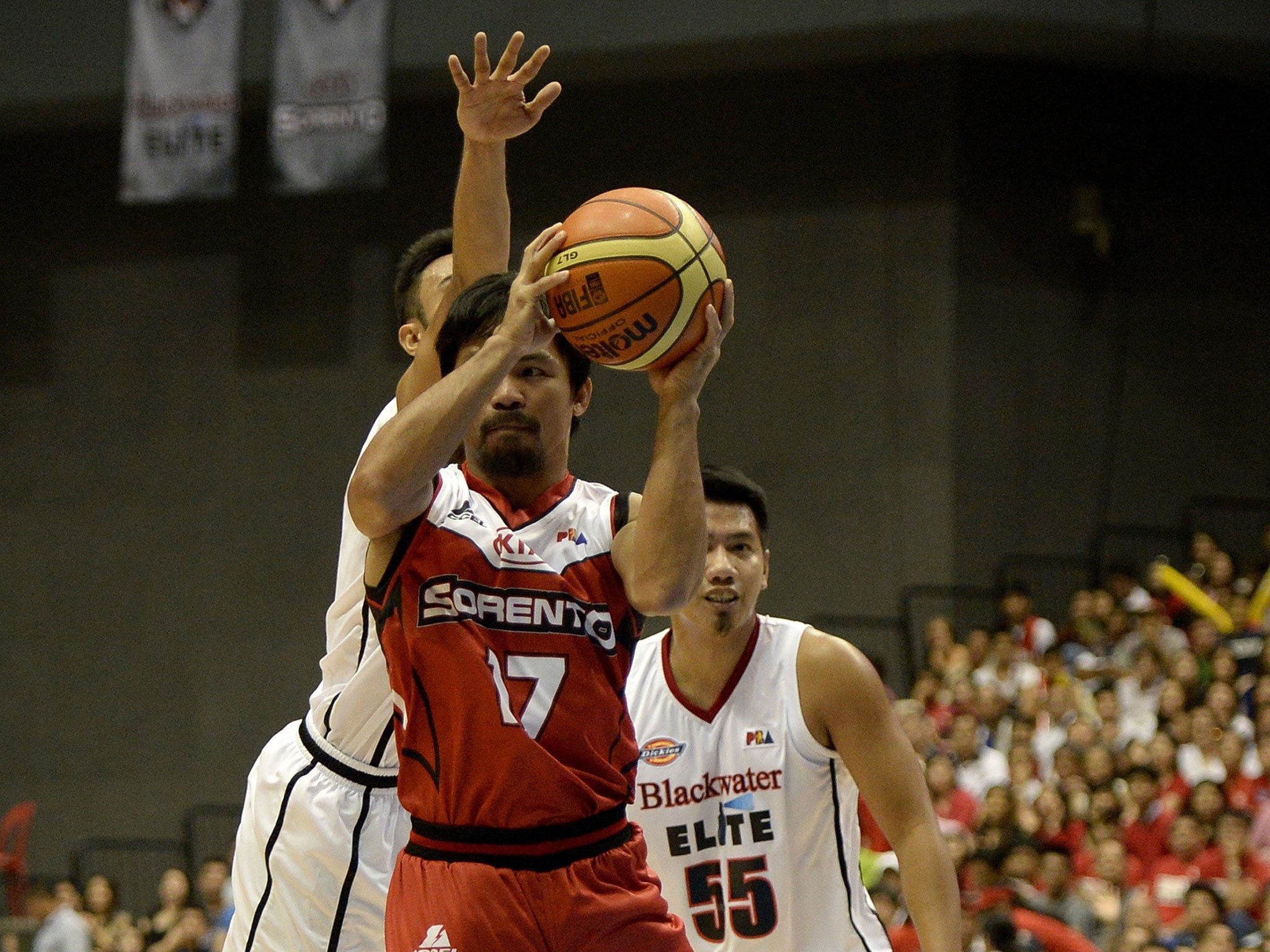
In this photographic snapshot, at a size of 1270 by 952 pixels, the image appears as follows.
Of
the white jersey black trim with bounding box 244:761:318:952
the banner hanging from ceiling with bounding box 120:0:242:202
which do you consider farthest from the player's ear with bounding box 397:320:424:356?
the banner hanging from ceiling with bounding box 120:0:242:202

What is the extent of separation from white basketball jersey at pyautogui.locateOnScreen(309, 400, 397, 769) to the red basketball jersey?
71 cm

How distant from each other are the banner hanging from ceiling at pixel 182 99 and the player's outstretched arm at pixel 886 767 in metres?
12.2

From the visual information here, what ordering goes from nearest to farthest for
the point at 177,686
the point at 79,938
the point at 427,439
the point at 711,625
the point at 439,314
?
1. the point at 427,439
2. the point at 439,314
3. the point at 711,625
4. the point at 79,938
5. the point at 177,686

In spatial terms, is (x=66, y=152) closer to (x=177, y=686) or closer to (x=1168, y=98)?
(x=177, y=686)

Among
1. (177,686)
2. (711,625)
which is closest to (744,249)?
(177,686)

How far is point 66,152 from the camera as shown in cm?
1930

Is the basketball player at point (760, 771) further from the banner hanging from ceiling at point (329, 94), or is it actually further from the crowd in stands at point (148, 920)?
the banner hanging from ceiling at point (329, 94)

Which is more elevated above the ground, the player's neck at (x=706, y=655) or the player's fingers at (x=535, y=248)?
the player's fingers at (x=535, y=248)

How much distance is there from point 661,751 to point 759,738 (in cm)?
29

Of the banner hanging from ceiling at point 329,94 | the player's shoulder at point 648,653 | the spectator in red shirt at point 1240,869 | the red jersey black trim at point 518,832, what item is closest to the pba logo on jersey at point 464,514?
the red jersey black trim at point 518,832

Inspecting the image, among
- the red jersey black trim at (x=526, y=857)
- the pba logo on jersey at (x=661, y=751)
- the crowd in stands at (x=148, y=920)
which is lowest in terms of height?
the crowd in stands at (x=148, y=920)

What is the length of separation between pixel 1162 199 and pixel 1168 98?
1.00 m

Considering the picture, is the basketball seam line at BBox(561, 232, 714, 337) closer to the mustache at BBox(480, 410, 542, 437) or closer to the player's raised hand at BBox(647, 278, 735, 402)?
the player's raised hand at BBox(647, 278, 735, 402)

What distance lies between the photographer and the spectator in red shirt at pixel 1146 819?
416 inches
